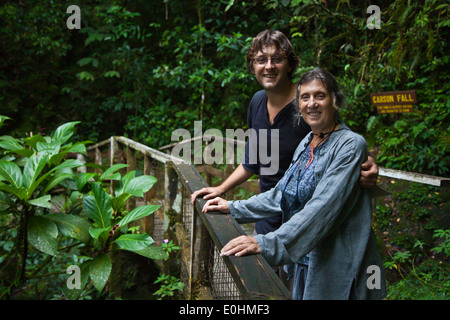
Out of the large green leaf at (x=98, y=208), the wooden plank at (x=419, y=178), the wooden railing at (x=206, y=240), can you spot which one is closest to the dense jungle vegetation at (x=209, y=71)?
the wooden plank at (x=419, y=178)

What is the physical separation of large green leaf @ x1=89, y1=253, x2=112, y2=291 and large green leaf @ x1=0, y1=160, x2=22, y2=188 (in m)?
0.67

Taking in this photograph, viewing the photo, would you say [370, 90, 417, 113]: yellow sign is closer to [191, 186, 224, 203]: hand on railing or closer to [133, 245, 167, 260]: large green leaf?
[191, 186, 224, 203]: hand on railing

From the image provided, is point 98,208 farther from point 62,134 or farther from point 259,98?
point 259,98

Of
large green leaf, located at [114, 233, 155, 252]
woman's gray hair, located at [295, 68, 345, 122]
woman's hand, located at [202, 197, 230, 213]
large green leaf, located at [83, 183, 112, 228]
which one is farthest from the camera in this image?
large green leaf, located at [83, 183, 112, 228]

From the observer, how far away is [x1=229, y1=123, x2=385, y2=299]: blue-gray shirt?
1.18 meters

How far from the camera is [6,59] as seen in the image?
918 cm

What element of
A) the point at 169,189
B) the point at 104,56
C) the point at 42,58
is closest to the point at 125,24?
the point at 104,56

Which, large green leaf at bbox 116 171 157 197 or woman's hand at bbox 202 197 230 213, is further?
large green leaf at bbox 116 171 157 197

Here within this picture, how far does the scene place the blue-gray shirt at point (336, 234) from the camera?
3.88 feet

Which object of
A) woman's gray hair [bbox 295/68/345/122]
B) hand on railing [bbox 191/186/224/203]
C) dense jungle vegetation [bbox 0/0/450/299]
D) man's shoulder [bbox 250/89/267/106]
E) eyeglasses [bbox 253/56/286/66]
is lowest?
hand on railing [bbox 191/186/224/203]

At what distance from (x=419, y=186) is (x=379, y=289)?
3527 millimetres

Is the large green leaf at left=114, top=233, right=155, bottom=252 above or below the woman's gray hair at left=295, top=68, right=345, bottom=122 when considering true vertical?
below

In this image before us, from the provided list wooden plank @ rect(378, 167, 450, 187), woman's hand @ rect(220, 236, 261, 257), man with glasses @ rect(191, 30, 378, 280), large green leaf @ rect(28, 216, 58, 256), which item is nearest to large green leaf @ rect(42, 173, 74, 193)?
large green leaf @ rect(28, 216, 58, 256)

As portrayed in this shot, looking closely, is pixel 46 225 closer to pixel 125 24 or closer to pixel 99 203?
pixel 99 203
